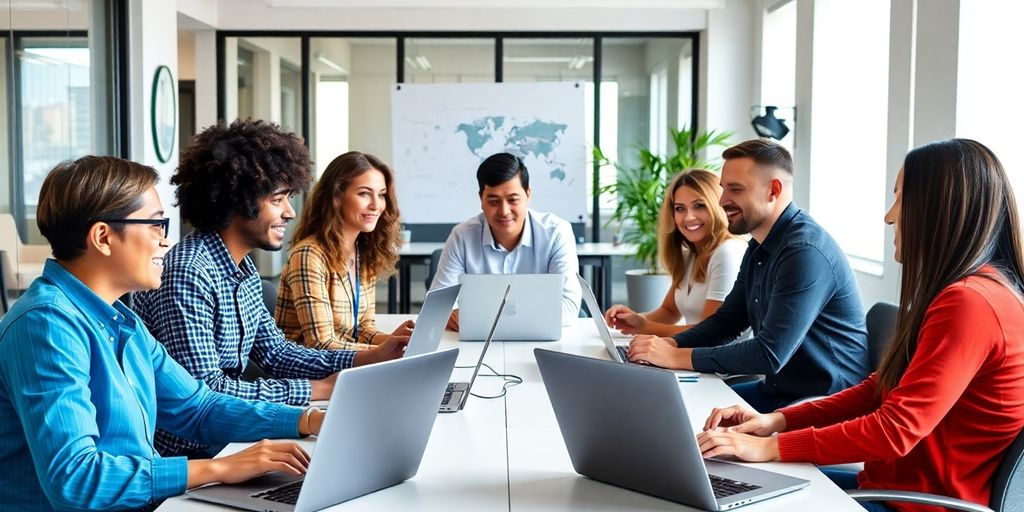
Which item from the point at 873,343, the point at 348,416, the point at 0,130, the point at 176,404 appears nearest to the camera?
the point at 348,416

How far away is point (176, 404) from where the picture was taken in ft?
6.06

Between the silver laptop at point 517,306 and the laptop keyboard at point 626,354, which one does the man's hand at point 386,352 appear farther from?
the laptop keyboard at point 626,354

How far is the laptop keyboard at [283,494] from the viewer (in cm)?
148

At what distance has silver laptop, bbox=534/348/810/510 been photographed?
1.41m

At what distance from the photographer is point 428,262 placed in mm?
6414

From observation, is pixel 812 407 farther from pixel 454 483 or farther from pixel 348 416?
pixel 348 416

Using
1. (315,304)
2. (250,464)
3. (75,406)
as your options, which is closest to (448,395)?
(250,464)

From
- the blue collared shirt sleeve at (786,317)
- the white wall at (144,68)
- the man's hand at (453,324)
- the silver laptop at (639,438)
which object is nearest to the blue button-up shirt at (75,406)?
the silver laptop at (639,438)

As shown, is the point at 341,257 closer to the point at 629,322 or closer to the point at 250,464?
the point at 629,322

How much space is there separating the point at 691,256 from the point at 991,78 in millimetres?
1524

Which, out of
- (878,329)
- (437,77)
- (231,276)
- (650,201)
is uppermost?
(437,77)

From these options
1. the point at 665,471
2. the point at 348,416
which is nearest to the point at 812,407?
the point at 665,471

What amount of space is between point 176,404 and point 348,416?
0.63 metres

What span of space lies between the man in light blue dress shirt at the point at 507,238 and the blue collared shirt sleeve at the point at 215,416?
1.96 metres
